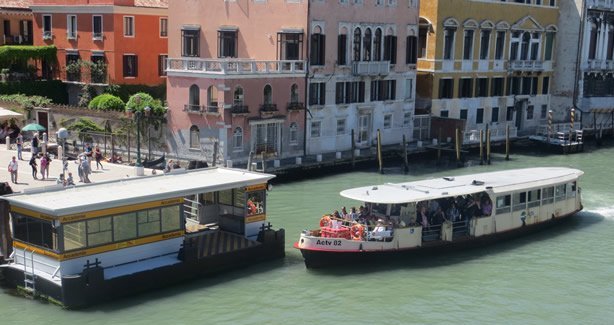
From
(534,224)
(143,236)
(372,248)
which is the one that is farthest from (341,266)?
(534,224)

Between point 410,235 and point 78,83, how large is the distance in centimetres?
2805

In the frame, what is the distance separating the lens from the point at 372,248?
22781 millimetres

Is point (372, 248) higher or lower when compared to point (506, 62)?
lower

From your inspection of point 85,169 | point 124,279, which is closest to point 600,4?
point 85,169

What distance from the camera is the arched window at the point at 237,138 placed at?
3609cm

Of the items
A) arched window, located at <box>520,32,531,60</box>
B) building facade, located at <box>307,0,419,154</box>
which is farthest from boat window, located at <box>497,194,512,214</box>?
arched window, located at <box>520,32,531,60</box>

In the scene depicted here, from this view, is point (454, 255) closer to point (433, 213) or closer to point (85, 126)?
point (433, 213)

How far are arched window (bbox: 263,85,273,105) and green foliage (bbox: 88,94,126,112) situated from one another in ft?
26.3

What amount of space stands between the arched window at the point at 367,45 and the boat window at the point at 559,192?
15.8 metres

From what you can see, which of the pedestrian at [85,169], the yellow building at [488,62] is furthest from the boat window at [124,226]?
the yellow building at [488,62]

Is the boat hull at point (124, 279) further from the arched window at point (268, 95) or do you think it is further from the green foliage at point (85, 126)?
the green foliage at point (85, 126)

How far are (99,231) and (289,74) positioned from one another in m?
20.2

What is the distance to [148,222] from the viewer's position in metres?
20.5

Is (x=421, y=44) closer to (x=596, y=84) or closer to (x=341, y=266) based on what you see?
(x=596, y=84)
